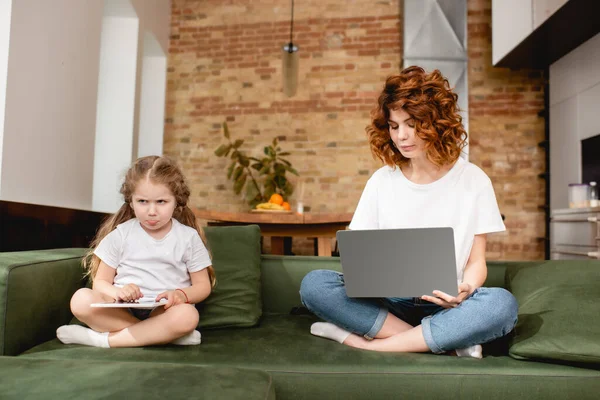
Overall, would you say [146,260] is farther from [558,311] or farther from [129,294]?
[558,311]

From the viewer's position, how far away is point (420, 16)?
4.95 meters

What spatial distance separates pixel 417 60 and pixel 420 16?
0.46m

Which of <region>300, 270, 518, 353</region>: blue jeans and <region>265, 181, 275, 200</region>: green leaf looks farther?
<region>265, 181, 275, 200</region>: green leaf

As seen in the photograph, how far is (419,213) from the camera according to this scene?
1.68 m

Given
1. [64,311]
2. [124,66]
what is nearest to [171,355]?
[64,311]

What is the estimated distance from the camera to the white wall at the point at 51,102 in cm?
248

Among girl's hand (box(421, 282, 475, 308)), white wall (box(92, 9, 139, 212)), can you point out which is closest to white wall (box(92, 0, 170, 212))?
white wall (box(92, 9, 139, 212))

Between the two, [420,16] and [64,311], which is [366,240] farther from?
[420,16]

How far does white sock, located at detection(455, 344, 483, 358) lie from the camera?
1343 millimetres

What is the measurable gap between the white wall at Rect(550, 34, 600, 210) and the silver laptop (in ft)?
11.7

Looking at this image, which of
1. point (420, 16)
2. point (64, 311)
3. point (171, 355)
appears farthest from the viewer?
point (420, 16)

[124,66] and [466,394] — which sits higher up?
[124,66]

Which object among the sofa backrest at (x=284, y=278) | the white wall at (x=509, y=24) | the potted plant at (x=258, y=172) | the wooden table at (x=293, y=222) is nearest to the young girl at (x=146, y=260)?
the sofa backrest at (x=284, y=278)

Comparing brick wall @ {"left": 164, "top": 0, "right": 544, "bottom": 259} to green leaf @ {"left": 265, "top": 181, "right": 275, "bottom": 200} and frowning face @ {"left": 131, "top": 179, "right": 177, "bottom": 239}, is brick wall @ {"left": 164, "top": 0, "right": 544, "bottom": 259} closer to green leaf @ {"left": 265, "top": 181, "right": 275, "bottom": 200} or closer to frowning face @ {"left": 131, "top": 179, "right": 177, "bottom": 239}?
green leaf @ {"left": 265, "top": 181, "right": 275, "bottom": 200}
